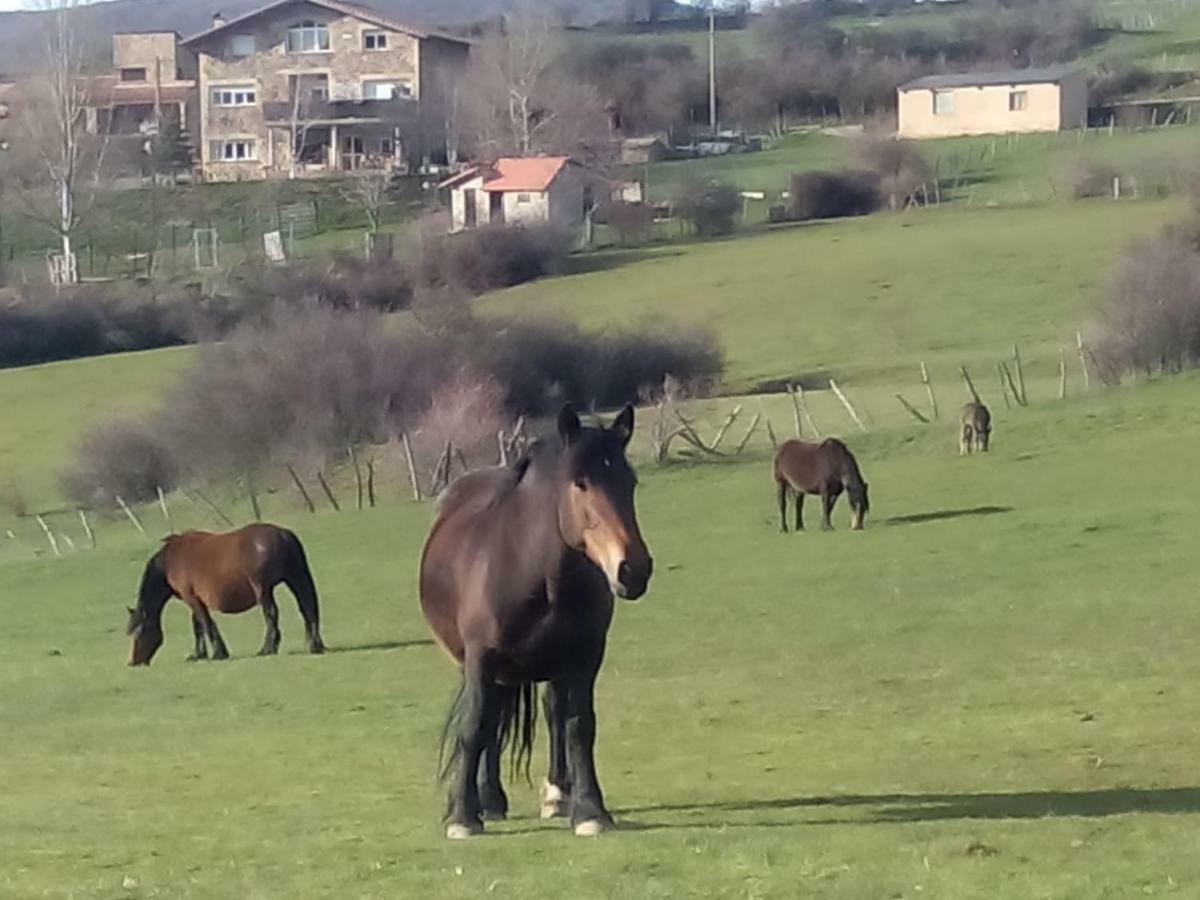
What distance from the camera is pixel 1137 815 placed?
9148 mm

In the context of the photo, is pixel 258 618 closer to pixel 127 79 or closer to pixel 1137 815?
pixel 1137 815

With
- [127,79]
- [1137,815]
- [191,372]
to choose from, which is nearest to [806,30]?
[127,79]


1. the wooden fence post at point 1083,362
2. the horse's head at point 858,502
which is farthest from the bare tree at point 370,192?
the horse's head at point 858,502

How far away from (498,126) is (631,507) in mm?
87714

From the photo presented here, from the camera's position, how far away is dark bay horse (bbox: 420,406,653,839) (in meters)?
8.47

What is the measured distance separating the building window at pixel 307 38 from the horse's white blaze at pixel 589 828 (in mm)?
88715

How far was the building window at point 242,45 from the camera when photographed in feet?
311

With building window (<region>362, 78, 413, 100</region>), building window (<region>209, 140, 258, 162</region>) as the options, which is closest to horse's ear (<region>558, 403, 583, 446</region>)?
building window (<region>209, 140, 258, 162</region>)

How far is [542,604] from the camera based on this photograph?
884 cm

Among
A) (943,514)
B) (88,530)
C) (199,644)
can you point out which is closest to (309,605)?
→ (199,644)

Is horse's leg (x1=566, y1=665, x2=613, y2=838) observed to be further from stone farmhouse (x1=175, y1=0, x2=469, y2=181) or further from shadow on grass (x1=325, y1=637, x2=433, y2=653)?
stone farmhouse (x1=175, y1=0, x2=469, y2=181)

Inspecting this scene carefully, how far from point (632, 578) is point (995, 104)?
9210 cm

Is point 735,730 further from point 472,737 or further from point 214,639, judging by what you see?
point 214,639

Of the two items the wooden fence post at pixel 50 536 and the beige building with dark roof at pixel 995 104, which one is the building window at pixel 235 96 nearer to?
the beige building with dark roof at pixel 995 104
